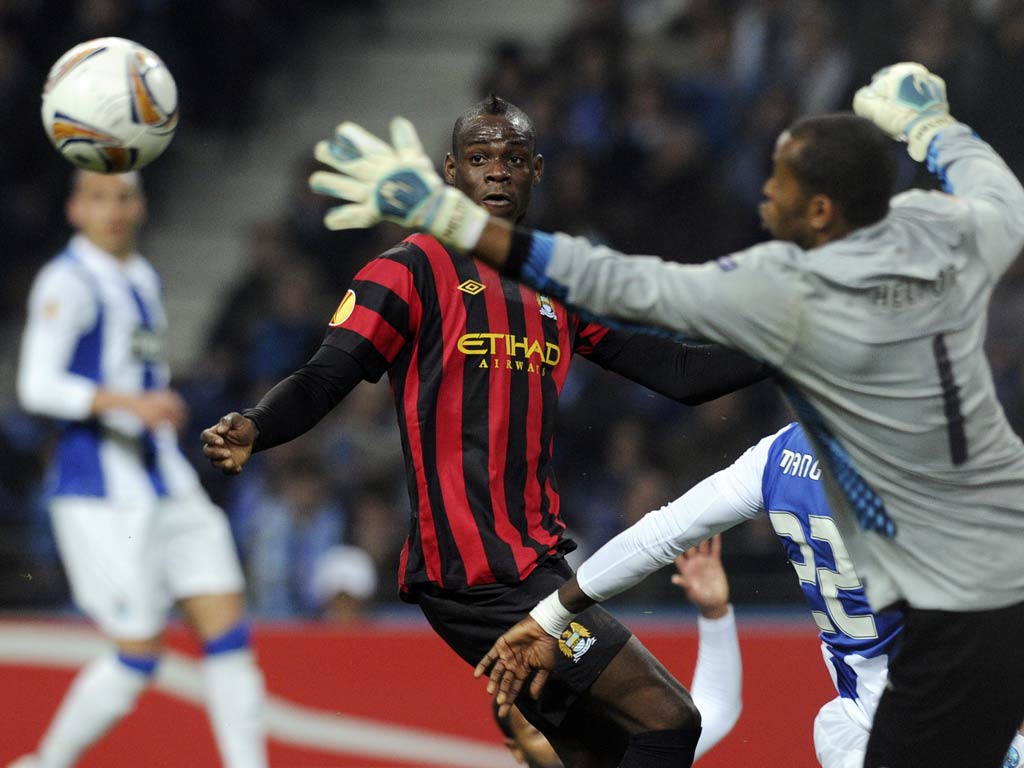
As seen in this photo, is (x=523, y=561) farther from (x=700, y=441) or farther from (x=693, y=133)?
(x=693, y=133)

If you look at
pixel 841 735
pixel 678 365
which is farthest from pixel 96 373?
pixel 841 735

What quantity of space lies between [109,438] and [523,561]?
8.86 ft

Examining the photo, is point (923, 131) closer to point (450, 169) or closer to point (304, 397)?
point (450, 169)

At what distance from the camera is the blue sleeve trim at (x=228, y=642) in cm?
582

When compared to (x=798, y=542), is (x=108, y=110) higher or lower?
higher

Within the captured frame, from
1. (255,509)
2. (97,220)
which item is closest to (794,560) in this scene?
(97,220)

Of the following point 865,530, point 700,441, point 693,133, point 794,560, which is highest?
point 693,133

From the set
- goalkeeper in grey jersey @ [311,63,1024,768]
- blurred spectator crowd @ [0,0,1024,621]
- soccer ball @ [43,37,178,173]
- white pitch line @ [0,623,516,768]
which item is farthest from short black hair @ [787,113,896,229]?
blurred spectator crowd @ [0,0,1024,621]

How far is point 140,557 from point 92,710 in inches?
23.8

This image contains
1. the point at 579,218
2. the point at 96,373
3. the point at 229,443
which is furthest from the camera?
the point at 579,218

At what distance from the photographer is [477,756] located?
637 cm

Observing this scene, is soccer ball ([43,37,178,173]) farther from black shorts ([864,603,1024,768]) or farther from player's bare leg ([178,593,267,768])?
black shorts ([864,603,1024,768])

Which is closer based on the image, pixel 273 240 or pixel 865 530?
pixel 865 530

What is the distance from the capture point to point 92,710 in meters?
5.73
